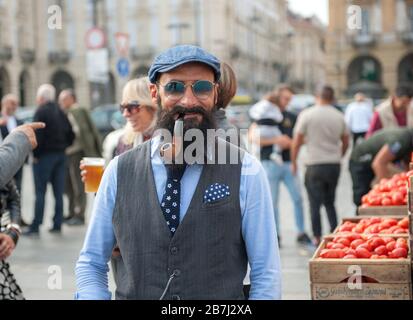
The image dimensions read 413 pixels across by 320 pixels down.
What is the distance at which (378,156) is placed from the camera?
23.1 feet

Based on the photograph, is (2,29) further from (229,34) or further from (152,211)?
(152,211)

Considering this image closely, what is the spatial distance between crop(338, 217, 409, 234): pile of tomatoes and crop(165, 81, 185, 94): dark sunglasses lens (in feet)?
9.25

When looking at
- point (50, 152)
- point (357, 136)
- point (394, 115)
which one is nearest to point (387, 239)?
point (394, 115)

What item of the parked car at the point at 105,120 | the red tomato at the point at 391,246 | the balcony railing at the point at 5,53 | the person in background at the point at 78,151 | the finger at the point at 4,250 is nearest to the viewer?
the finger at the point at 4,250

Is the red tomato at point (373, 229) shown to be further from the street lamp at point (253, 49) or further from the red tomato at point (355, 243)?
the street lamp at point (253, 49)

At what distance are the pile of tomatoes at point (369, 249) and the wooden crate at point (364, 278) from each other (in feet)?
0.41

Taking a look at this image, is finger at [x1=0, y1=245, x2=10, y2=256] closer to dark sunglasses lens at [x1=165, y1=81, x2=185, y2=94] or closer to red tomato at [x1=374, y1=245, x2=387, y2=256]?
dark sunglasses lens at [x1=165, y1=81, x2=185, y2=94]

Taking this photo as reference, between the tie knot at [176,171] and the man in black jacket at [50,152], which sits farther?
the man in black jacket at [50,152]

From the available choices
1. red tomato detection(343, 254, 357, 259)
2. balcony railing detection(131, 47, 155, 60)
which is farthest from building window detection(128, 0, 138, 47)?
red tomato detection(343, 254, 357, 259)

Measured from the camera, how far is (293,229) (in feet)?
33.8

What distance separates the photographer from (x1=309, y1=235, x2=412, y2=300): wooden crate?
14.4 feet

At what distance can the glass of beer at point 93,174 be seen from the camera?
4609 millimetres


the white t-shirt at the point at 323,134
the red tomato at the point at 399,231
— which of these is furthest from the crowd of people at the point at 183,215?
the white t-shirt at the point at 323,134

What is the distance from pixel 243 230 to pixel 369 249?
2.21 m
